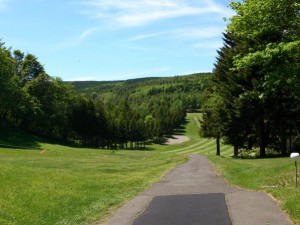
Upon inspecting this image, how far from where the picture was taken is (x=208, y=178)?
2238 cm

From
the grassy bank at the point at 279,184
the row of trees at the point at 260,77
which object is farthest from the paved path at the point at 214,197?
the row of trees at the point at 260,77

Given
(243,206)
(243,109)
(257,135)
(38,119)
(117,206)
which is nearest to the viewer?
(243,206)

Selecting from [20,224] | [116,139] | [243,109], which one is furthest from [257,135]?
[116,139]

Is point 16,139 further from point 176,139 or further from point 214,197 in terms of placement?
point 176,139

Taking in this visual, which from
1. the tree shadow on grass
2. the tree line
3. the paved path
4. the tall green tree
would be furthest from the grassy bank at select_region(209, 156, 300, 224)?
the tree line

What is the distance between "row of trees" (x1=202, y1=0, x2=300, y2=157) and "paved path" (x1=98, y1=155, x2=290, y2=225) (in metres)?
8.20

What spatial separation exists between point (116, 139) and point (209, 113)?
6880 cm

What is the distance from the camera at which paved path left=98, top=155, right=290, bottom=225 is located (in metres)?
11.1

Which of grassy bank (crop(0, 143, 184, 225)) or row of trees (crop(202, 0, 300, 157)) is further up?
row of trees (crop(202, 0, 300, 157))

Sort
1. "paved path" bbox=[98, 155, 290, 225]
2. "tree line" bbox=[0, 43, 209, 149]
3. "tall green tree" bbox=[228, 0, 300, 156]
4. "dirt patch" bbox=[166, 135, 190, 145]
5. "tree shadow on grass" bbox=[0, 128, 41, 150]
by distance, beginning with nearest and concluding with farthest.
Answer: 1. "paved path" bbox=[98, 155, 290, 225]
2. "tall green tree" bbox=[228, 0, 300, 156]
3. "tree shadow on grass" bbox=[0, 128, 41, 150]
4. "tree line" bbox=[0, 43, 209, 149]
5. "dirt patch" bbox=[166, 135, 190, 145]

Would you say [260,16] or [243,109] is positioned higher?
[260,16]

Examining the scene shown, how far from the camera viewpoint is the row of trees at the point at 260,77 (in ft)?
78.5

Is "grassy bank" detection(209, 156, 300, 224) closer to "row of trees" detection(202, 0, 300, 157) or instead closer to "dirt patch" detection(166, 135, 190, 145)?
"row of trees" detection(202, 0, 300, 157)

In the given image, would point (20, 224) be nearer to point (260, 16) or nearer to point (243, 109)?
point (260, 16)
